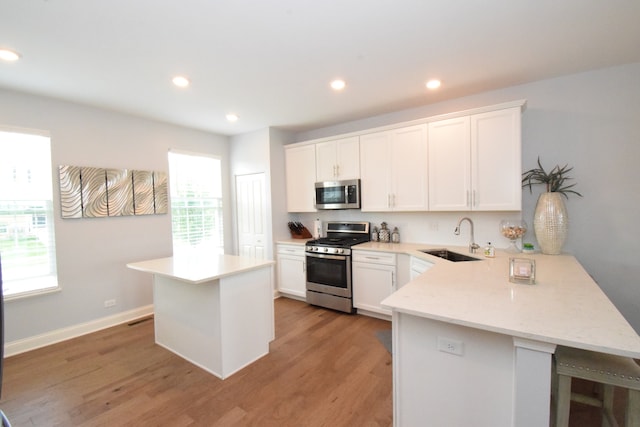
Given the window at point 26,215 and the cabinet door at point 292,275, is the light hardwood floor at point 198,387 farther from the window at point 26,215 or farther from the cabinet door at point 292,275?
the cabinet door at point 292,275

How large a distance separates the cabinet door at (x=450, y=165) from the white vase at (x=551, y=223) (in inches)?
24.5

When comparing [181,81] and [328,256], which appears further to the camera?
[328,256]

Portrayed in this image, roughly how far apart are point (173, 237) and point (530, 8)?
445 centimetres

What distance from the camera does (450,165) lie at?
3156 mm

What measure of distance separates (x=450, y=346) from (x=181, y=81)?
9.86ft

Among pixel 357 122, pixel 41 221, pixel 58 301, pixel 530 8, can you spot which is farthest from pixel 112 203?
pixel 530 8

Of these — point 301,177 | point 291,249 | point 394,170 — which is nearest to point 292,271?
point 291,249

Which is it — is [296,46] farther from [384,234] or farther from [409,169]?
[384,234]

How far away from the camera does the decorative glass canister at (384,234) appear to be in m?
3.85

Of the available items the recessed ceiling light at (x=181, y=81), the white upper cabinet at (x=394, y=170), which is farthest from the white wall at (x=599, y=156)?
the recessed ceiling light at (x=181, y=81)

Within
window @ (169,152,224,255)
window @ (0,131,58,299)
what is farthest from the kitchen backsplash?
window @ (0,131,58,299)

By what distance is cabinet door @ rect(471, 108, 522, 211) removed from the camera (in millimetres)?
2787

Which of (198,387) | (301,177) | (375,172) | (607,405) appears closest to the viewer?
(607,405)

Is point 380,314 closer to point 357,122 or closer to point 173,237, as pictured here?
point 357,122
